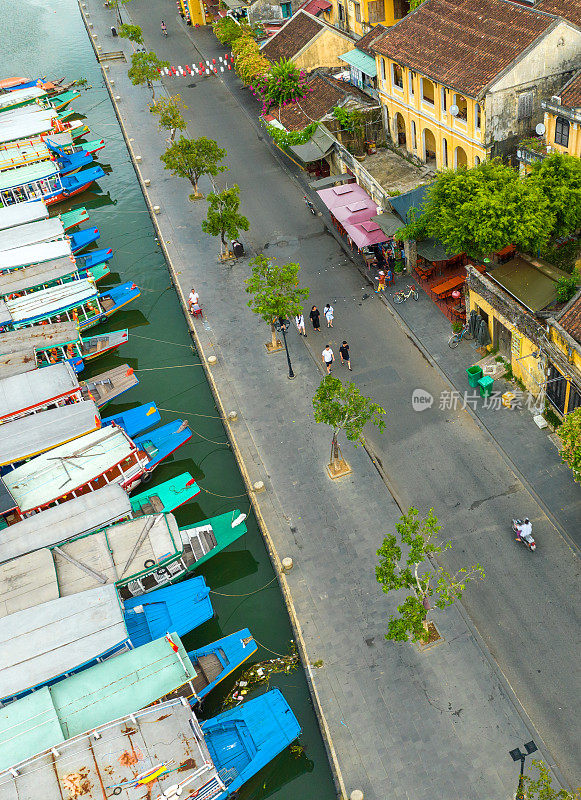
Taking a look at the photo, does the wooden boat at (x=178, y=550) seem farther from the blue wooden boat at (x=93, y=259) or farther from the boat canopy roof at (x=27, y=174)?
the boat canopy roof at (x=27, y=174)

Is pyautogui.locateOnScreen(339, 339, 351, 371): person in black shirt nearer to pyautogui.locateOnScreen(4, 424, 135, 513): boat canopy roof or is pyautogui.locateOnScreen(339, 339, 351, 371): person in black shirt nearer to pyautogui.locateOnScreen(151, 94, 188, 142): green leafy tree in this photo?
pyautogui.locateOnScreen(4, 424, 135, 513): boat canopy roof

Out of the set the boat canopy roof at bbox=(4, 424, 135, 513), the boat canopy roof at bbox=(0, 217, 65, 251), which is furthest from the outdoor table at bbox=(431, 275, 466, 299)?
the boat canopy roof at bbox=(0, 217, 65, 251)

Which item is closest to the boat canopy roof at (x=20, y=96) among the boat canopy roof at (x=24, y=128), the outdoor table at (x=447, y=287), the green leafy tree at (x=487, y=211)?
the boat canopy roof at (x=24, y=128)

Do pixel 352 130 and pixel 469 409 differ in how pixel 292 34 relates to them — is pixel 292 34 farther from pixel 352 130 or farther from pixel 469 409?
pixel 469 409

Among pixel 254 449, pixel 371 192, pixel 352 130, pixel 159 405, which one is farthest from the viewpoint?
pixel 352 130

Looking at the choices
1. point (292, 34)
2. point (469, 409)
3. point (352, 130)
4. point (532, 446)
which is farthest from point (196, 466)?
point (292, 34)
